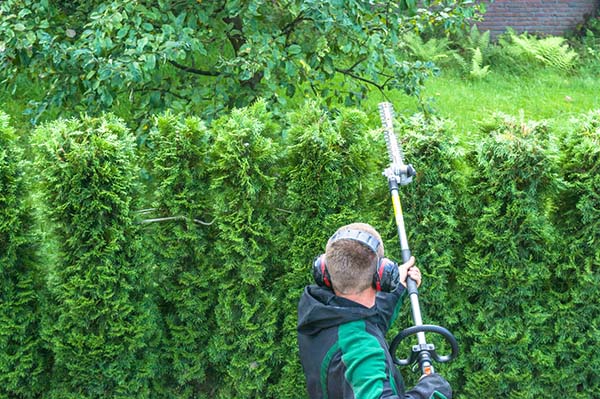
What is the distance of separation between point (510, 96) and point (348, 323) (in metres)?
6.89

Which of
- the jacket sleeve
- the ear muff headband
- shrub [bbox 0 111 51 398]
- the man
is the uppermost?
the ear muff headband

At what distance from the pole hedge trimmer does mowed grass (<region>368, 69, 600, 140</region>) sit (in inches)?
154

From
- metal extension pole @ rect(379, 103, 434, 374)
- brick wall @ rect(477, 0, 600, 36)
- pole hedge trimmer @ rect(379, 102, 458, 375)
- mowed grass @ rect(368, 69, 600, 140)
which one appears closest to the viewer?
pole hedge trimmer @ rect(379, 102, 458, 375)

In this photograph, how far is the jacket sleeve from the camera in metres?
3.04

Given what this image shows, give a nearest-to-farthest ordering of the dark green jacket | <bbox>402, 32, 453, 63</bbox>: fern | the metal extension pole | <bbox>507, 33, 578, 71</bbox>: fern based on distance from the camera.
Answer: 1. the dark green jacket
2. the metal extension pole
3. <bbox>402, 32, 453, 63</bbox>: fern
4. <bbox>507, 33, 578, 71</bbox>: fern

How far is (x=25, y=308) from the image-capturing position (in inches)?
166

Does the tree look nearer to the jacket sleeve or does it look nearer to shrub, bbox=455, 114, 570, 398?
shrub, bbox=455, 114, 570, 398

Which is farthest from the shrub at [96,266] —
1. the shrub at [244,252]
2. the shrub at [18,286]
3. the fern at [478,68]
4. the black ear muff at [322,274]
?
the fern at [478,68]

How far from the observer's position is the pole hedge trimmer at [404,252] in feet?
10.7

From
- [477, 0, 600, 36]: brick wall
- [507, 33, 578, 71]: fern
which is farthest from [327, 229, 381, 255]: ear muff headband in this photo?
[477, 0, 600, 36]: brick wall

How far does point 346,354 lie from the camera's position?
3031 millimetres

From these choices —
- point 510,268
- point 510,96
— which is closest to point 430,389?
point 510,268

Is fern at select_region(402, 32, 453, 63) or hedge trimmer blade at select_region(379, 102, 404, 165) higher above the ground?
hedge trimmer blade at select_region(379, 102, 404, 165)

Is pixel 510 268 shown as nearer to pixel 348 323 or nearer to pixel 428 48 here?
pixel 348 323
